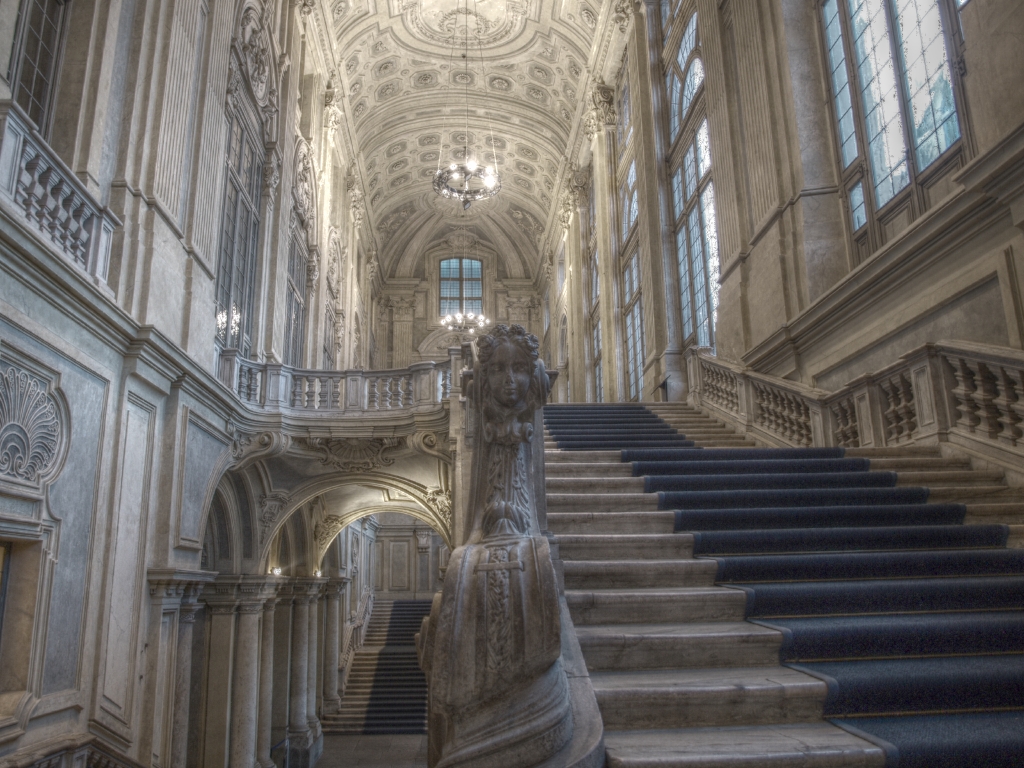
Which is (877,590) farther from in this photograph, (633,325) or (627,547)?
(633,325)

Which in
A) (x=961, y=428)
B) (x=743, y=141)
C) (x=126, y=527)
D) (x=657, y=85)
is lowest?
Answer: (x=126, y=527)

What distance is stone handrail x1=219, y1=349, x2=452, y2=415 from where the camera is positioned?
1137 centimetres

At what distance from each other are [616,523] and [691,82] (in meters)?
12.7

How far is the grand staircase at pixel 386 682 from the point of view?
18578 millimetres

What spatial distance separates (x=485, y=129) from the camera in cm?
2705

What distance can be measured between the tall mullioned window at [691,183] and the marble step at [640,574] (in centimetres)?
951

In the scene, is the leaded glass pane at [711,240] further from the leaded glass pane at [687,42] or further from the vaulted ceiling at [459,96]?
the vaulted ceiling at [459,96]

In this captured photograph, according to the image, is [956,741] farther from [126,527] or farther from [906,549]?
[126,527]

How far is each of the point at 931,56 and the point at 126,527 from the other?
9.06 meters

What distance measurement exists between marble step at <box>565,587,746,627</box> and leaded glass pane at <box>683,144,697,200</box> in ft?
40.7

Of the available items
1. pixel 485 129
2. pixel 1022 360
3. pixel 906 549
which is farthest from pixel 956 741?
pixel 485 129

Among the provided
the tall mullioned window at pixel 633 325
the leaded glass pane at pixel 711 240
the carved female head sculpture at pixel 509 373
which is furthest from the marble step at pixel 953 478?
the tall mullioned window at pixel 633 325

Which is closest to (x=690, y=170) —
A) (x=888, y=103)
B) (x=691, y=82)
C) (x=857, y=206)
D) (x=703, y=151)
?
(x=703, y=151)

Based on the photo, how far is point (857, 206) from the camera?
30.7 feet
